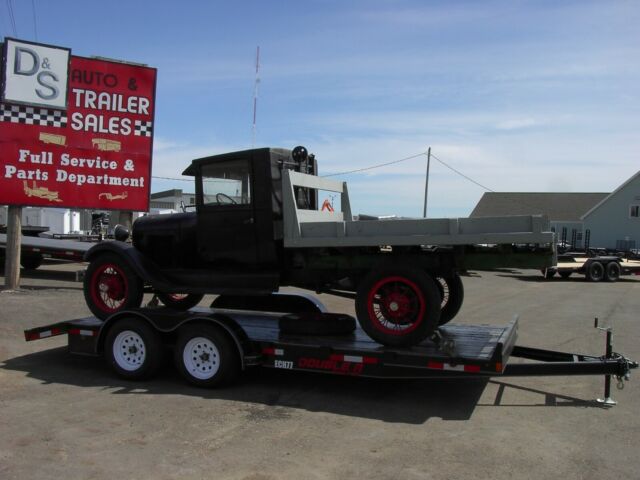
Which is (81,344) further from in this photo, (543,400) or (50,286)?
(50,286)

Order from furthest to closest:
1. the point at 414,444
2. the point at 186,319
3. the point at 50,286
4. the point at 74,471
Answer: the point at 50,286, the point at 186,319, the point at 414,444, the point at 74,471

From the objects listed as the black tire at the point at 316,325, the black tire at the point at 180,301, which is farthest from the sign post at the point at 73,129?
the black tire at the point at 316,325

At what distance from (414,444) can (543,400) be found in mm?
2021

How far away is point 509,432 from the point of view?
16.4ft

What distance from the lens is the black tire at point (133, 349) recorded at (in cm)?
648

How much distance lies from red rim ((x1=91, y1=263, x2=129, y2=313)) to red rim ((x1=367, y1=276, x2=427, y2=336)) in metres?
3.15

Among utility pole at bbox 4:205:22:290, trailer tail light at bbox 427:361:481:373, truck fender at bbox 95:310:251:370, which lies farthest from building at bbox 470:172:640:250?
truck fender at bbox 95:310:251:370

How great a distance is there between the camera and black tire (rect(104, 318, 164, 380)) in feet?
21.2

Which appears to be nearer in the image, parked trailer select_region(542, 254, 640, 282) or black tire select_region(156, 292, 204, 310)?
black tire select_region(156, 292, 204, 310)

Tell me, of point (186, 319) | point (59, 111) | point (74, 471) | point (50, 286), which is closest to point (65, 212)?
→ point (50, 286)

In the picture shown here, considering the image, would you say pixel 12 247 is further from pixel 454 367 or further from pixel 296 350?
pixel 454 367

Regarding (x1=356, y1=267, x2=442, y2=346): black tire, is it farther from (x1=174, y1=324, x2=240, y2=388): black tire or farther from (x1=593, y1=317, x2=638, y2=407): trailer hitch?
Result: (x1=593, y1=317, x2=638, y2=407): trailer hitch

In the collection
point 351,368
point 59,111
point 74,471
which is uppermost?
point 59,111

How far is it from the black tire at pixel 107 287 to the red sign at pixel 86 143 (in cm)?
625
